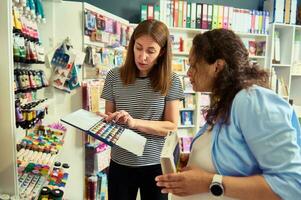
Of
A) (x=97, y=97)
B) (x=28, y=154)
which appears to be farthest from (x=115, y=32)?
(x=28, y=154)

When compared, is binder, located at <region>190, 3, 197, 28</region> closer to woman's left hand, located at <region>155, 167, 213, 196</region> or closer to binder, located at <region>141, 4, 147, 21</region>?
binder, located at <region>141, 4, 147, 21</region>

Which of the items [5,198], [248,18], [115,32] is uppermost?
[248,18]

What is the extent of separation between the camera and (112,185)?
1489mm

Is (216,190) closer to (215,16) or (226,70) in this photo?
(226,70)

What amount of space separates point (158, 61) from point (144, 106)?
25 centimetres

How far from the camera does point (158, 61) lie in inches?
60.2

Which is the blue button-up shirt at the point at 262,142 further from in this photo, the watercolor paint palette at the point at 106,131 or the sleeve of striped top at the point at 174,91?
the sleeve of striped top at the point at 174,91

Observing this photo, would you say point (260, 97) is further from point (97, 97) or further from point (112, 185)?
point (97, 97)

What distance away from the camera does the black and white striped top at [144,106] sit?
145 centimetres

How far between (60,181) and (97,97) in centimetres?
102

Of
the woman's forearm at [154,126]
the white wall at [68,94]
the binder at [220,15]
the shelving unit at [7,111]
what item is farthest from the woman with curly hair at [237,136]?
the binder at [220,15]

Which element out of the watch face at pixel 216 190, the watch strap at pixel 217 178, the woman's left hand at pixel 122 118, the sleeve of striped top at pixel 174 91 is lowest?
the watch face at pixel 216 190

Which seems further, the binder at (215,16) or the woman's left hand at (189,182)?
the binder at (215,16)

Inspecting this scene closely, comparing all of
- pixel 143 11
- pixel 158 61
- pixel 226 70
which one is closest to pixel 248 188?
pixel 226 70
